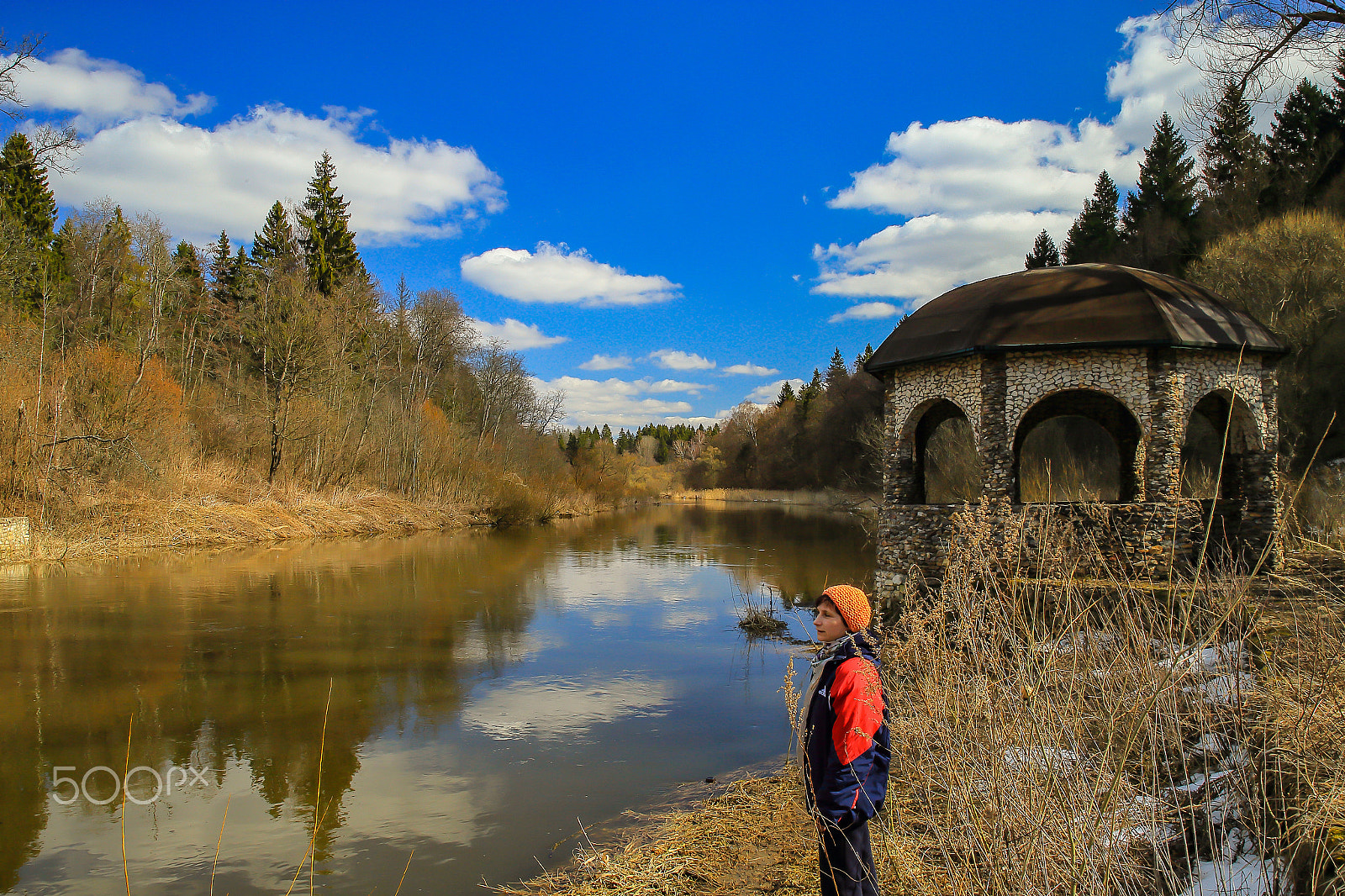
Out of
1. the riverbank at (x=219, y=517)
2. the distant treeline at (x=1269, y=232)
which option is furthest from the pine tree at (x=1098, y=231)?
the riverbank at (x=219, y=517)

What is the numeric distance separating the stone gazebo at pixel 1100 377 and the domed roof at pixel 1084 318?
0.02 m

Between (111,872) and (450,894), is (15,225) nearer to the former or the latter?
(111,872)

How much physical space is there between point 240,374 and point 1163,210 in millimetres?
45006

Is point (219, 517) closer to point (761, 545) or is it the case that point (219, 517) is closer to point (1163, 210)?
point (761, 545)

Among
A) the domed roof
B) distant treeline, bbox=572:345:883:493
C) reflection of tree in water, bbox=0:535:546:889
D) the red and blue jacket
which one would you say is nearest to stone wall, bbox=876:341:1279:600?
the domed roof

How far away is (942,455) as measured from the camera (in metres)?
28.6

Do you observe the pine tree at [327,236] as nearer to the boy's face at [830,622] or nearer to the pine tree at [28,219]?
the pine tree at [28,219]

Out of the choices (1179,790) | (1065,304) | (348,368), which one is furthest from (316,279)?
(1179,790)

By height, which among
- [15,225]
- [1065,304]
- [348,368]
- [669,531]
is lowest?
[669,531]

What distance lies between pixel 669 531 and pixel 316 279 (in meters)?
23.9

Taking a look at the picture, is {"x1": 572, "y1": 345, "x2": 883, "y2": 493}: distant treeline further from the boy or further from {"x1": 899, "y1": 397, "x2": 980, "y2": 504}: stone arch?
the boy

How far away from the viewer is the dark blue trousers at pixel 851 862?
3.05m

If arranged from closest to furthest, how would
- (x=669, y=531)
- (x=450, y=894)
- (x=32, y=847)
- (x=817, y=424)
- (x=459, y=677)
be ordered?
(x=450, y=894)
(x=32, y=847)
(x=459, y=677)
(x=669, y=531)
(x=817, y=424)

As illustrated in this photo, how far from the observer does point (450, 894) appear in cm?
474
